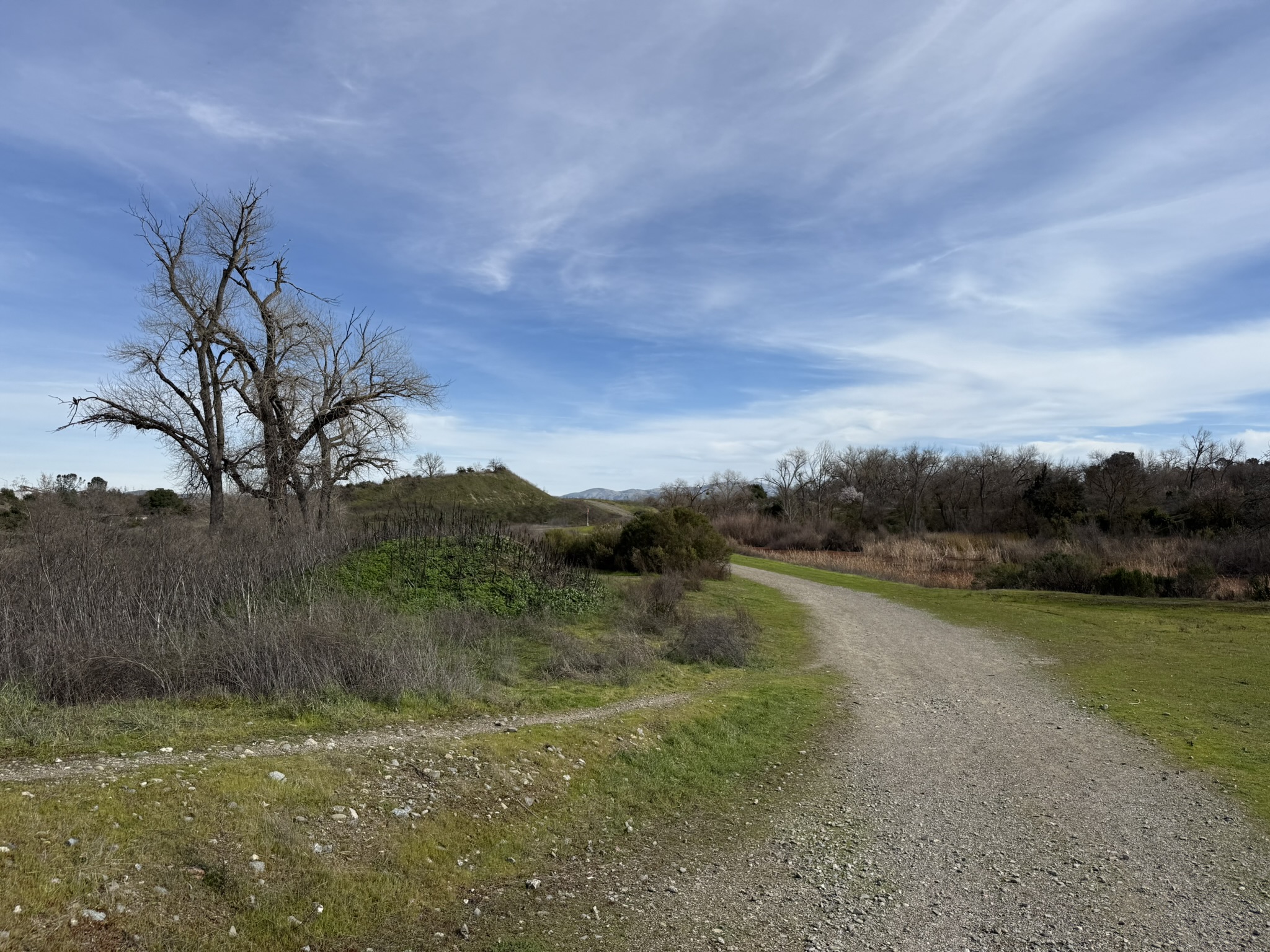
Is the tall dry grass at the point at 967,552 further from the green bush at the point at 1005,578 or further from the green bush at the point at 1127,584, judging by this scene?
the green bush at the point at 1127,584

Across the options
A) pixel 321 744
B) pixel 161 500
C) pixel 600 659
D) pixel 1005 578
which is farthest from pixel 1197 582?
pixel 161 500

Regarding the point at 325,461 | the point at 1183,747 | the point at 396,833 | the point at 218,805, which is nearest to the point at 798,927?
the point at 396,833

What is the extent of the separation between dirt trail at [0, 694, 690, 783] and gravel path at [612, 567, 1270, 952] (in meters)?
2.37

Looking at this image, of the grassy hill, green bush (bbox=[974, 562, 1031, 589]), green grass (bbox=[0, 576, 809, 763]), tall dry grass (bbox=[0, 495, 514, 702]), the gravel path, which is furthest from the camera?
the grassy hill

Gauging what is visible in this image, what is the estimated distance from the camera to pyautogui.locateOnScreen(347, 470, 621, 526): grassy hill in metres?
49.3

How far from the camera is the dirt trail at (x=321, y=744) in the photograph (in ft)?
16.5

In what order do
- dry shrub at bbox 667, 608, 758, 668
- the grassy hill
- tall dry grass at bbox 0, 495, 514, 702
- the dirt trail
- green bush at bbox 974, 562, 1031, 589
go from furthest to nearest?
the grassy hill → green bush at bbox 974, 562, 1031, 589 → dry shrub at bbox 667, 608, 758, 668 → tall dry grass at bbox 0, 495, 514, 702 → the dirt trail

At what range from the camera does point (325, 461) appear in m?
23.1

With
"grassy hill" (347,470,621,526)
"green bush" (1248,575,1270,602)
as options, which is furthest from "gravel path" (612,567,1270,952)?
"grassy hill" (347,470,621,526)

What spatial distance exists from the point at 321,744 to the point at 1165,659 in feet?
42.1

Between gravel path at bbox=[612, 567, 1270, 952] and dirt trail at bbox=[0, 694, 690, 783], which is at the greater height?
dirt trail at bbox=[0, 694, 690, 783]

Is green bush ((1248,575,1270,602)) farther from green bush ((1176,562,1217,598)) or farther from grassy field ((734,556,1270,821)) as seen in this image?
grassy field ((734,556,1270,821))

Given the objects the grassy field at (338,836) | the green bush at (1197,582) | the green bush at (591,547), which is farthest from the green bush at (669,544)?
the grassy field at (338,836)

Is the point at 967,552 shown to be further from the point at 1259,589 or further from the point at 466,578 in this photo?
the point at 466,578
